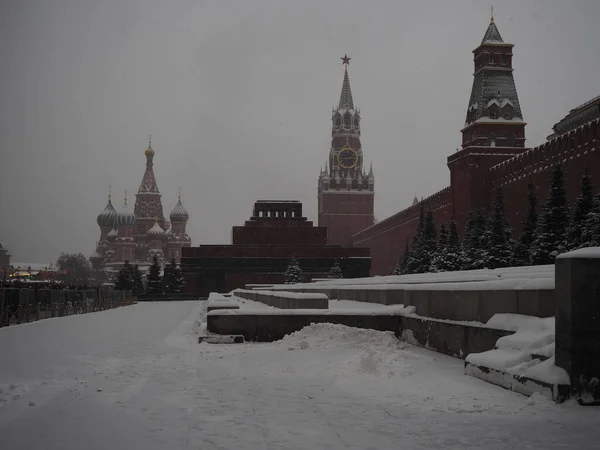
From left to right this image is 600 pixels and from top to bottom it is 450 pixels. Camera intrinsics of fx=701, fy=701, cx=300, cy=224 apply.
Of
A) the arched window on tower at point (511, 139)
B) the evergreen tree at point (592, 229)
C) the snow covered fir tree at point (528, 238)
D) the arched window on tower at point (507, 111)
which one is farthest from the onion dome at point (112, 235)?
the evergreen tree at point (592, 229)

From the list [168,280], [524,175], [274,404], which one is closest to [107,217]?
[168,280]

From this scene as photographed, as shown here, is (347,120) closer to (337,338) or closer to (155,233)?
(155,233)

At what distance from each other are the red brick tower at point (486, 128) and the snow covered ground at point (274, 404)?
38.8m

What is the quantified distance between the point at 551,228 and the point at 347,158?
77.2m

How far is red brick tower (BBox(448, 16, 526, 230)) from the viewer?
45.2 metres

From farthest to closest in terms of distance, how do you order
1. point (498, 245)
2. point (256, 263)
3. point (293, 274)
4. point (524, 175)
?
point (256, 263), point (293, 274), point (524, 175), point (498, 245)

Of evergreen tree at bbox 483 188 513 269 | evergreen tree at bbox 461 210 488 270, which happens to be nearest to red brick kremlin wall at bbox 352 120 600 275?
evergreen tree at bbox 483 188 513 269

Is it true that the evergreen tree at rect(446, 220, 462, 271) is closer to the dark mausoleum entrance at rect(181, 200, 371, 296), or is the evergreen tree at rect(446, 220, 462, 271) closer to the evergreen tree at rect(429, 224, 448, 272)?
the evergreen tree at rect(429, 224, 448, 272)

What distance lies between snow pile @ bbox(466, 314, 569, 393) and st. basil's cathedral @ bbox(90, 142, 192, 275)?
104 meters

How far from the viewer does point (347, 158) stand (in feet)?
333

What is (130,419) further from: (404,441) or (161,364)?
(161,364)

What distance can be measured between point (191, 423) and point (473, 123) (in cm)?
4586

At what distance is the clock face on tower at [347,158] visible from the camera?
101 m

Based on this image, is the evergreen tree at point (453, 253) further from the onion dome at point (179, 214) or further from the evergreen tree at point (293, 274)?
the onion dome at point (179, 214)
